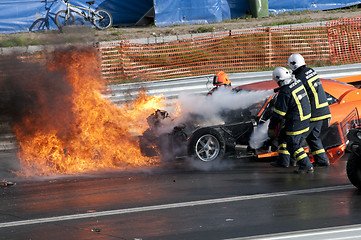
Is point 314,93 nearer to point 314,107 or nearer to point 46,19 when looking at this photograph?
point 314,107

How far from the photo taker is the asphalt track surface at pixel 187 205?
571 cm

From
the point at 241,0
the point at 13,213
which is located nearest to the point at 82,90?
the point at 13,213

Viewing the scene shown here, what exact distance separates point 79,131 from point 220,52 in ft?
28.0

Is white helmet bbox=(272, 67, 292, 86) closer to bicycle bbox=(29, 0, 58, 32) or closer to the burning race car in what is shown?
the burning race car

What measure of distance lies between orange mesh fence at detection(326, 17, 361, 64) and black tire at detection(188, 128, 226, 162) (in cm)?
959

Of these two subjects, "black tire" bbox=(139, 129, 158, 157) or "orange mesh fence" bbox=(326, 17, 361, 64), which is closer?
"black tire" bbox=(139, 129, 158, 157)

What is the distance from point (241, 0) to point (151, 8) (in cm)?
380

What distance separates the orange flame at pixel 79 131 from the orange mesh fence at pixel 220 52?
5.91 metres

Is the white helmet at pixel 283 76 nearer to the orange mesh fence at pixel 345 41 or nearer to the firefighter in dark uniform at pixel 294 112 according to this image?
the firefighter in dark uniform at pixel 294 112

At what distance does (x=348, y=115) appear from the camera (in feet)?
29.4

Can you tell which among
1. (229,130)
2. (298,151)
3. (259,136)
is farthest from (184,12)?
(298,151)

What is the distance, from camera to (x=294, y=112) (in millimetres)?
8320

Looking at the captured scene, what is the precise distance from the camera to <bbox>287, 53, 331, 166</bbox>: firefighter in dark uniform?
848 cm

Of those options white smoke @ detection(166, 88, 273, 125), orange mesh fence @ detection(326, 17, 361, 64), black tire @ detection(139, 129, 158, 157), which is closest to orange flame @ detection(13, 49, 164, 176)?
black tire @ detection(139, 129, 158, 157)
